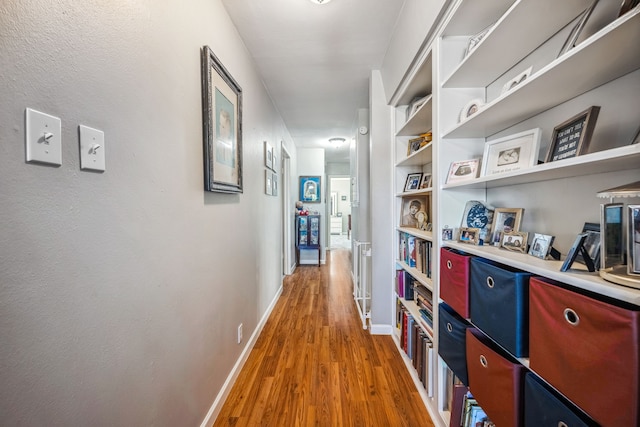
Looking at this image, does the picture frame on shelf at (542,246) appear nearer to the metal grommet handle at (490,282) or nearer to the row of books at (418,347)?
the metal grommet handle at (490,282)

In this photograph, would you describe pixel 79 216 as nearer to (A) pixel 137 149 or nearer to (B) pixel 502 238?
(A) pixel 137 149

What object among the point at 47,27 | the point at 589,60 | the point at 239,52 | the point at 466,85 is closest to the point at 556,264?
the point at 589,60

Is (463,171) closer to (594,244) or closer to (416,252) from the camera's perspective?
(594,244)

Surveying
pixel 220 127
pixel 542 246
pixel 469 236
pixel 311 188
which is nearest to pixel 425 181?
pixel 469 236

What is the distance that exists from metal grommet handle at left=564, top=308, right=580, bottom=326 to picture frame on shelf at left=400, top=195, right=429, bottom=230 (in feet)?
4.16

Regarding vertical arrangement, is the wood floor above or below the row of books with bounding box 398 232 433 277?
below

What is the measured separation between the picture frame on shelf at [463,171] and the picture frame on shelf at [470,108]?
21 centimetres

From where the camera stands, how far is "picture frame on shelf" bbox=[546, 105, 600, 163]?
0.71 meters

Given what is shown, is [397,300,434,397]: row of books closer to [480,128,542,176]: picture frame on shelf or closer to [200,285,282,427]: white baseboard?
[480,128,542,176]: picture frame on shelf

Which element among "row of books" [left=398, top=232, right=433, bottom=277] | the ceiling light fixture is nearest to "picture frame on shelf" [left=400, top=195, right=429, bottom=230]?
"row of books" [left=398, top=232, right=433, bottom=277]

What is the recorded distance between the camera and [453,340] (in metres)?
1.16

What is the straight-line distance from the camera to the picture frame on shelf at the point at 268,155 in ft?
8.41

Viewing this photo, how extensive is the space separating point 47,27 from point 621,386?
56.8 inches

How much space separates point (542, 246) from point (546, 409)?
468 mm
